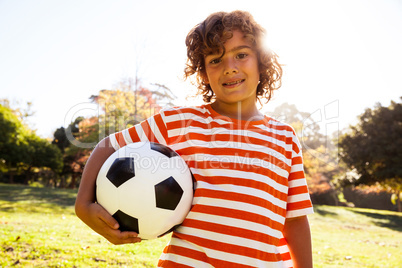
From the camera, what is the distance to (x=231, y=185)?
5.35 ft

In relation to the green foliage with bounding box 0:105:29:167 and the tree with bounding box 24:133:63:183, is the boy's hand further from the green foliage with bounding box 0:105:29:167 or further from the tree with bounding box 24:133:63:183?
the tree with bounding box 24:133:63:183

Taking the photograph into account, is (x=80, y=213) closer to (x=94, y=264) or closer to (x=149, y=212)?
(x=149, y=212)

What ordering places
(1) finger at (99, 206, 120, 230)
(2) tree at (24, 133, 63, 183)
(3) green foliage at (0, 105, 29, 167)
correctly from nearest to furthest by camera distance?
1. (1) finger at (99, 206, 120, 230)
2. (3) green foliage at (0, 105, 29, 167)
3. (2) tree at (24, 133, 63, 183)

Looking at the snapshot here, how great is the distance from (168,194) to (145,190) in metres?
0.12

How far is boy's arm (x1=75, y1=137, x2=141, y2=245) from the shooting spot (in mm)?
1533

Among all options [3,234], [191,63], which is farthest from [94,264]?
[191,63]

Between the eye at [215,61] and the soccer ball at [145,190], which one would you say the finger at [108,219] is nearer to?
the soccer ball at [145,190]

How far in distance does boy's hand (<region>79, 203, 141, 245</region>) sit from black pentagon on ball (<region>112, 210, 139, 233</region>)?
3 centimetres

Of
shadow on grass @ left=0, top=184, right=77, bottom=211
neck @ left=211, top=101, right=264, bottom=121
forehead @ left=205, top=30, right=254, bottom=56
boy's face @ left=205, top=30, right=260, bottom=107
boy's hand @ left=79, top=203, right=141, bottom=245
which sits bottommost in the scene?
shadow on grass @ left=0, top=184, right=77, bottom=211

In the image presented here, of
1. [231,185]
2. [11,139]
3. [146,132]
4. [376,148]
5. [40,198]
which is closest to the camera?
[231,185]

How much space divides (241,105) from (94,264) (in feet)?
10.0

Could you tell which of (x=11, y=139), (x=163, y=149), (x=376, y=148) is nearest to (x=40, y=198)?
(x=11, y=139)

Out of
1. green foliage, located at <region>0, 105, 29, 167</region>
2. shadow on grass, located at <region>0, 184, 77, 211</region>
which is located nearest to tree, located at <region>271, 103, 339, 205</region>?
shadow on grass, located at <region>0, 184, 77, 211</region>

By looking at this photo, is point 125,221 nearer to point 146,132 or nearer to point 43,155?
point 146,132
